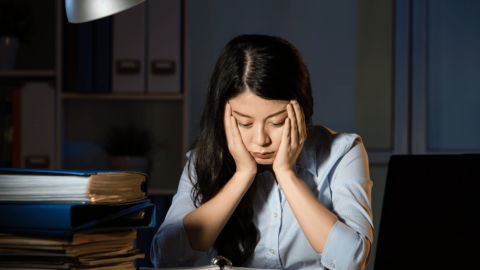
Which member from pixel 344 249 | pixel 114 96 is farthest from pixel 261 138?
pixel 114 96

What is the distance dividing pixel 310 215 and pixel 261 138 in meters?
0.23

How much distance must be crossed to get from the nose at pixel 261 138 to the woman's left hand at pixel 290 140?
43mm

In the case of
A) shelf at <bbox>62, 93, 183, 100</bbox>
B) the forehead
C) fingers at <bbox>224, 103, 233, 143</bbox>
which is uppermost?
shelf at <bbox>62, 93, 183, 100</bbox>

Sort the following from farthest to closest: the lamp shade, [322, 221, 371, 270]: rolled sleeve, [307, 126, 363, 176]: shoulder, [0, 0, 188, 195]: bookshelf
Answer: [0, 0, 188, 195]: bookshelf, [307, 126, 363, 176]: shoulder, [322, 221, 371, 270]: rolled sleeve, the lamp shade

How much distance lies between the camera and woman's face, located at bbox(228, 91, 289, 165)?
0.95m

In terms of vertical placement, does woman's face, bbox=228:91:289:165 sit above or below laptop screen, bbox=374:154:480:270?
above

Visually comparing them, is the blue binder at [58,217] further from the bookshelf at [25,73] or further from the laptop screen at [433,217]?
the bookshelf at [25,73]

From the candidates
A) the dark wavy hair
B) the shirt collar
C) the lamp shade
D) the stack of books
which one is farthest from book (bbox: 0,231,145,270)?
the shirt collar

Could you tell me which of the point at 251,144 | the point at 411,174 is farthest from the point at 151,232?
the point at 411,174

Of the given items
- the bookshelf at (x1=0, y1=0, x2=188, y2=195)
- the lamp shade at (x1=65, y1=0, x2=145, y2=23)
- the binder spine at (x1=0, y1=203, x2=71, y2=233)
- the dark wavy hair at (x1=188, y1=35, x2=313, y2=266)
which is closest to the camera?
the binder spine at (x1=0, y1=203, x2=71, y2=233)

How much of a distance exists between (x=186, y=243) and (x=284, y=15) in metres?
1.66

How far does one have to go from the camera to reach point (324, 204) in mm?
1089

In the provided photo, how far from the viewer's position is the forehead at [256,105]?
94cm

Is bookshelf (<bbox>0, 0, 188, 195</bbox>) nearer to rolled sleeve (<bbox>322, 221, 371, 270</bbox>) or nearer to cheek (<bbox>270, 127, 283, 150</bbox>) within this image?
cheek (<bbox>270, 127, 283, 150</bbox>)
